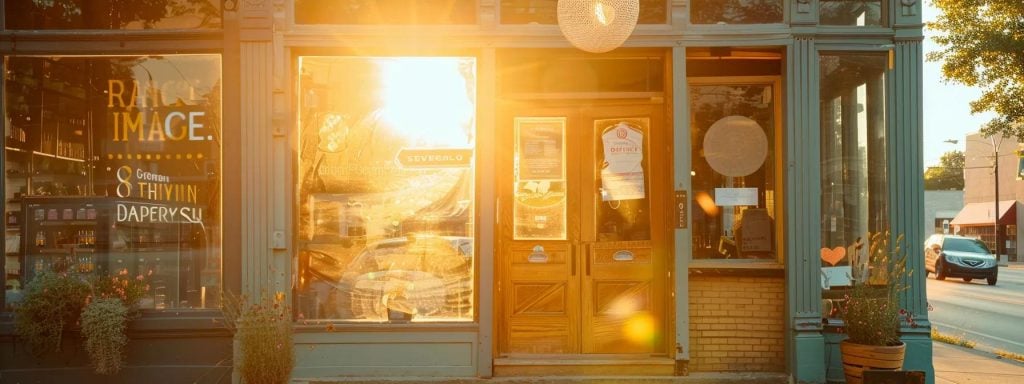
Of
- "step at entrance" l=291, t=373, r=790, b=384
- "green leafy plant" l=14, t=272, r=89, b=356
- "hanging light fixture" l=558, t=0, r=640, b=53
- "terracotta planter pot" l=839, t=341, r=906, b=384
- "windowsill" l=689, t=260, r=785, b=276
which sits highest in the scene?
"hanging light fixture" l=558, t=0, r=640, b=53

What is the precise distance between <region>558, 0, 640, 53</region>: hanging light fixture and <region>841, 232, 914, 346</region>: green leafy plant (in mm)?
2962

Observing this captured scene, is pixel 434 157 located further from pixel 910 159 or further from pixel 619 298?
pixel 910 159

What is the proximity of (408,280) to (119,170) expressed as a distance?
2.78 metres

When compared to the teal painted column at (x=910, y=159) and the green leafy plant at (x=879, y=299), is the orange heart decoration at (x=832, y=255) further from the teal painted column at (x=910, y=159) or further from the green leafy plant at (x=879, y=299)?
the teal painted column at (x=910, y=159)

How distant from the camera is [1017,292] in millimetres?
23453

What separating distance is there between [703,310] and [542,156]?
2062 millimetres

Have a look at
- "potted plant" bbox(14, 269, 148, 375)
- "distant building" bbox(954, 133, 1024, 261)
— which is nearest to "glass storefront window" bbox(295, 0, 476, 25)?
"potted plant" bbox(14, 269, 148, 375)

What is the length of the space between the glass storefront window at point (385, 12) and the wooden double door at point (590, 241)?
101 cm

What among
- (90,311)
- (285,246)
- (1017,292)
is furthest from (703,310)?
(1017,292)

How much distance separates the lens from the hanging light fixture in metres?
7.35

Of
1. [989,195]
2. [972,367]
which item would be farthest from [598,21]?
[989,195]

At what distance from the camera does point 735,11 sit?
25.8 ft

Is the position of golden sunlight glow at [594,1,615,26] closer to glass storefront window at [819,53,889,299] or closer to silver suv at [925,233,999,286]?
glass storefront window at [819,53,889,299]

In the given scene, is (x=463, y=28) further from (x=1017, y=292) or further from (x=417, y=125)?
(x=1017, y=292)
